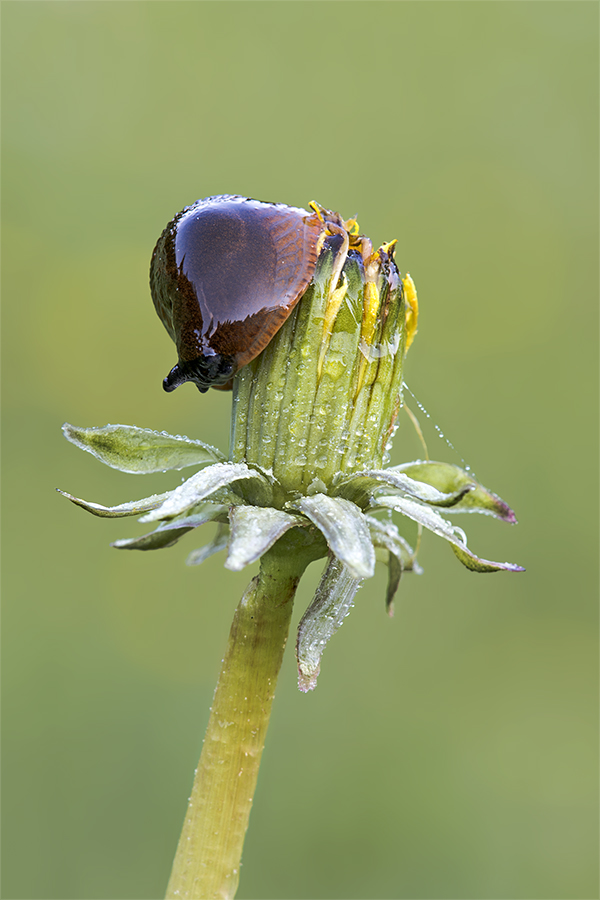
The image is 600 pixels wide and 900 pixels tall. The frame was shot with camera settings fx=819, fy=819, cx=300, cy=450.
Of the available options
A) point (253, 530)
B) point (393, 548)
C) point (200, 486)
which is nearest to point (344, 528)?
point (253, 530)

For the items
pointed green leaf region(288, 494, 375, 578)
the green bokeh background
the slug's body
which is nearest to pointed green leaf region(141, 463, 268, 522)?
pointed green leaf region(288, 494, 375, 578)

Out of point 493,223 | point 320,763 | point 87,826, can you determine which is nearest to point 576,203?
point 493,223

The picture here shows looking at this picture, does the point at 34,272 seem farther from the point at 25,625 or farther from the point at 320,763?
the point at 320,763

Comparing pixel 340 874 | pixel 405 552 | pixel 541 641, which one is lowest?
pixel 340 874

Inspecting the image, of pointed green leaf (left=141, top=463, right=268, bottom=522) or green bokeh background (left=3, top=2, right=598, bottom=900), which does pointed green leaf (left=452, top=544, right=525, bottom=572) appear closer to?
pointed green leaf (left=141, top=463, right=268, bottom=522)

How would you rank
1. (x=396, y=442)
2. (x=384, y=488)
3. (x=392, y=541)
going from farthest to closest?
(x=396, y=442), (x=392, y=541), (x=384, y=488)

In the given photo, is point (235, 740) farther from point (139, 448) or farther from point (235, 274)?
point (235, 274)

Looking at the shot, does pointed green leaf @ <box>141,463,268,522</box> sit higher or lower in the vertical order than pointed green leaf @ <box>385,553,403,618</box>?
higher
